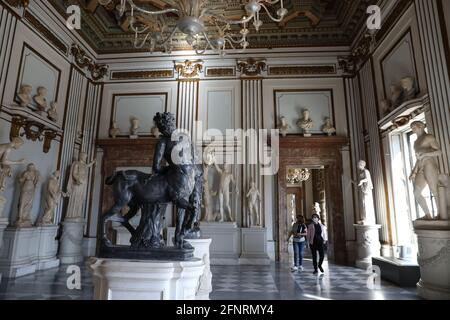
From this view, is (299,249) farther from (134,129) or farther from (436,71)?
(134,129)

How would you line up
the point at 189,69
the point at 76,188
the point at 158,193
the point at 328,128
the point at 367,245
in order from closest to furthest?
the point at 158,193, the point at 367,245, the point at 76,188, the point at 328,128, the point at 189,69

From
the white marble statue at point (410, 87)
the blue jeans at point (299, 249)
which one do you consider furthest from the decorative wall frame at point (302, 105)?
the blue jeans at point (299, 249)

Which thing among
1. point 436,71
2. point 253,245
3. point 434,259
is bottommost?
point 253,245

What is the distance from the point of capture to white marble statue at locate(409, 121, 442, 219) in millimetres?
4445

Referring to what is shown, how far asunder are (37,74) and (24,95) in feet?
3.29

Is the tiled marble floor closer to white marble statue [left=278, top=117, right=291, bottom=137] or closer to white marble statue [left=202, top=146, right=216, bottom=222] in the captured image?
white marble statue [left=202, top=146, right=216, bottom=222]

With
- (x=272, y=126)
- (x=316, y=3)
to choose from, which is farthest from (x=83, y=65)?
(x=316, y=3)

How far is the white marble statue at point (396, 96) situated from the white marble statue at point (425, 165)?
185cm

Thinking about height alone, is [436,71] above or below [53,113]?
below

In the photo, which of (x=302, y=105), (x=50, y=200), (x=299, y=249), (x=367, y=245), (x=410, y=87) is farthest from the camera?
(x=302, y=105)

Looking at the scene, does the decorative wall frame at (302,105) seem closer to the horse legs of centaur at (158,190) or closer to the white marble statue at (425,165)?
the white marble statue at (425,165)

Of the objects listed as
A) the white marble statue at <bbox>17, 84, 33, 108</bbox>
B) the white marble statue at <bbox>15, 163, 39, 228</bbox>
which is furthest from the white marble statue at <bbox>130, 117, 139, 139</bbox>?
the white marble statue at <bbox>15, 163, 39, 228</bbox>

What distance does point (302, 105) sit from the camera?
898 cm

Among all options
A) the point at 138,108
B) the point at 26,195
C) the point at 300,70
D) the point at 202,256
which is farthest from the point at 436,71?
the point at 26,195
